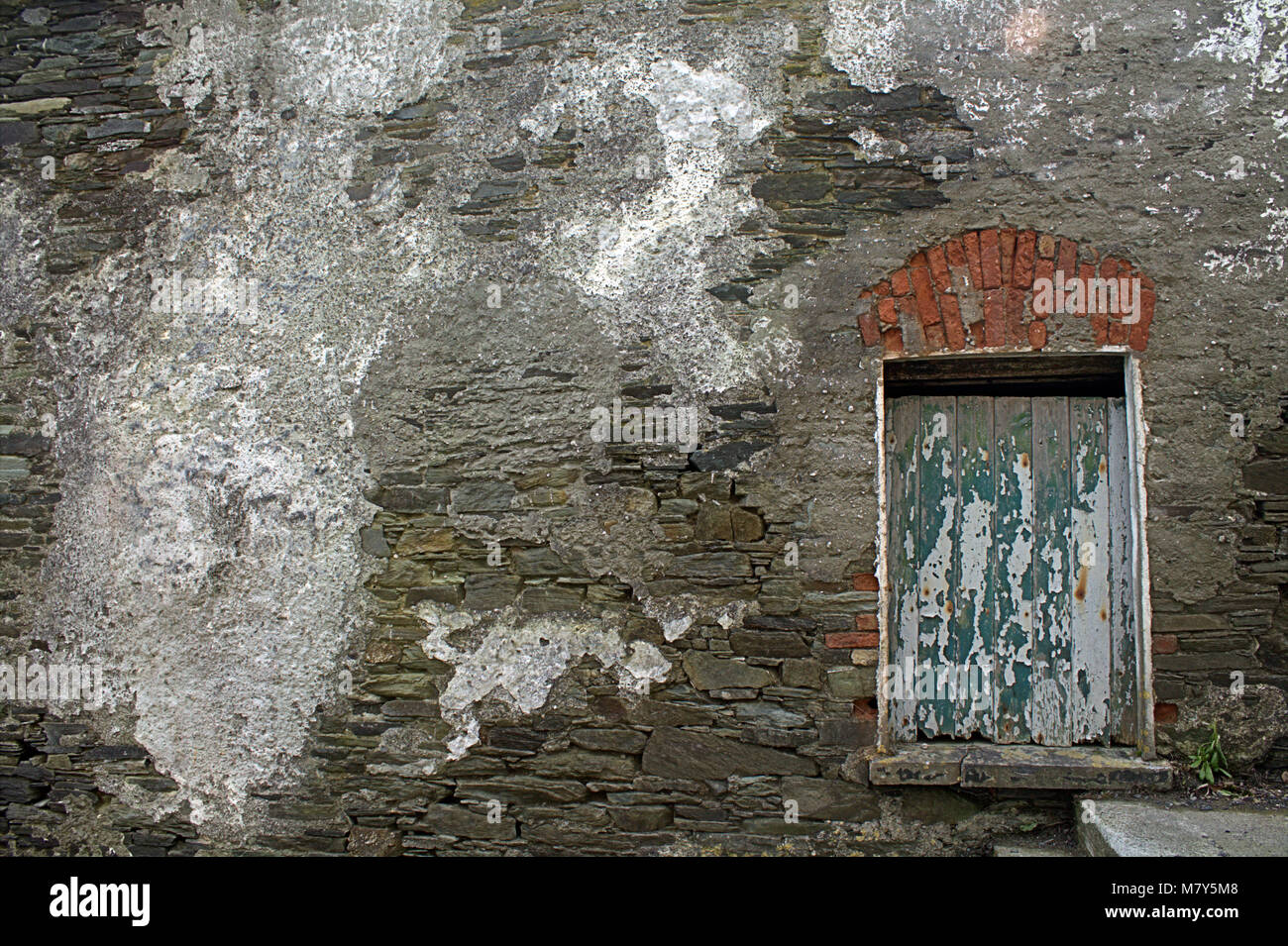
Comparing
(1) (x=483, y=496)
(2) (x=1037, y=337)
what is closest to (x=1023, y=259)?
(2) (x=1037, y=337)

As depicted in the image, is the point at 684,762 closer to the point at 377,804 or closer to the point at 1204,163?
the point at 377,804

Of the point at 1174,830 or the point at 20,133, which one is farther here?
the point at 20,133

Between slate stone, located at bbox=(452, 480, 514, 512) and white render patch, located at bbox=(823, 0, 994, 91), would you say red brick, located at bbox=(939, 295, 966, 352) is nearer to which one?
white render patch, located at bbox=(823, 0, 994, 91)

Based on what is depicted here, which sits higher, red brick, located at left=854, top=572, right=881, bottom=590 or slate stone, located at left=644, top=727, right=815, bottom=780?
red brick, located at left=854, top=572, right=881, bottom=590

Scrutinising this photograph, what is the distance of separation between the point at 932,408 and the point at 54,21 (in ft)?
14.2

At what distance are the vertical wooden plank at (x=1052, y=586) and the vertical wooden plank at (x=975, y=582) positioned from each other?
0.56 feet

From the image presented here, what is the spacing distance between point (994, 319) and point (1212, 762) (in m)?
1.78

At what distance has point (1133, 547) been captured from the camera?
327 cm

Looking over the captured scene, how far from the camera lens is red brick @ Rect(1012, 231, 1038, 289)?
129 inches

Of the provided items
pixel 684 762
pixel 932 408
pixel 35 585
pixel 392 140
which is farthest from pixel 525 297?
pixel 35 585

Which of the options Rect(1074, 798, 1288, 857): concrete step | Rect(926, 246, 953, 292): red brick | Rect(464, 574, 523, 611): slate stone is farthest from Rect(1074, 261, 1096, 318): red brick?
Rect(464, 574, 523, 611): slate stone

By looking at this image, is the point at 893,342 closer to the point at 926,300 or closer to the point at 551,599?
the point at 926,300

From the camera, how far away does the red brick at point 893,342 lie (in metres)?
3.35

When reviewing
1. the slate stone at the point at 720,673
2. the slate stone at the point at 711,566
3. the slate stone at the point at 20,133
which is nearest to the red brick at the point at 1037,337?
the slate stone at the point at 711,566
